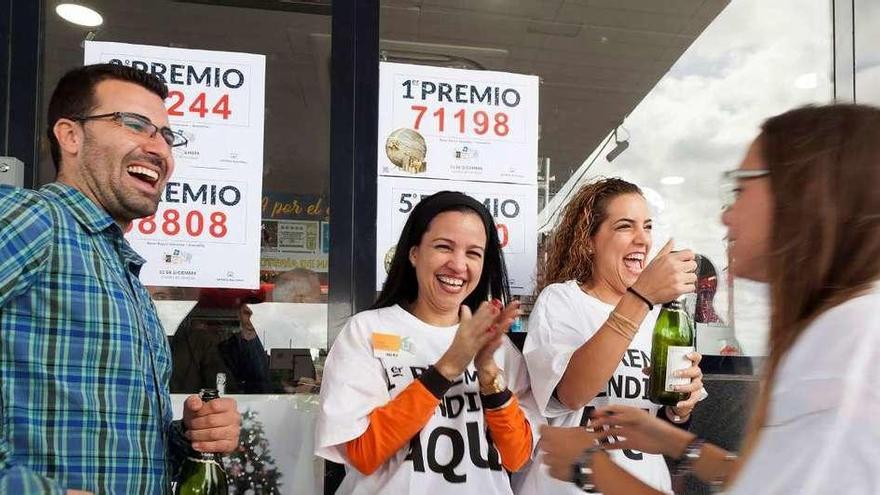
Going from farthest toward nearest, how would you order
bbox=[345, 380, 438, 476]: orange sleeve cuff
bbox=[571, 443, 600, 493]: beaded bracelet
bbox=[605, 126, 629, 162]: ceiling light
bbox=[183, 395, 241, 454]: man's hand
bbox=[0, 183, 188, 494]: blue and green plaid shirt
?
bbox=[605, 126, 629, 162]: ceiling light, bbox=[345, 380, 438, 476]: orange sleeve cuff, bbox=[183, 395, 241, 454]: man's hand, bbox=[571, 443, 600, 493]: beaded bracelet, bbox=[0, 183, 188, 494]: blue and green plaid shirt

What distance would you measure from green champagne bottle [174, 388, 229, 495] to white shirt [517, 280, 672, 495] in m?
0.97

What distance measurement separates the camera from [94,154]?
1636mm

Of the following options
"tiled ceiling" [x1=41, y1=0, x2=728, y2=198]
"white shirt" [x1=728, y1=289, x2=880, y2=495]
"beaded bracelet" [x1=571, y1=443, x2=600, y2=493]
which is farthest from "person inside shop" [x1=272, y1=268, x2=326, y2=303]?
"white shirt" [x1=728, y1=289, x2=880, y2=495]

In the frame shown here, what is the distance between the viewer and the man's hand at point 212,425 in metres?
1.58

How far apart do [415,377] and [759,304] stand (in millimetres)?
1197

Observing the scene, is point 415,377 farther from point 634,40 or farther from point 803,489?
point 634,40

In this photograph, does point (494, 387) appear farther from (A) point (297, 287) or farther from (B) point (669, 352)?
(A) point (297, 287)

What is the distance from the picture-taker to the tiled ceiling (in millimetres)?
2803

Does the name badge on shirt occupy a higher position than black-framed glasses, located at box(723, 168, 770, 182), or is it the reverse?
black-framed glasses, located at box(723, 168, 770, 182)

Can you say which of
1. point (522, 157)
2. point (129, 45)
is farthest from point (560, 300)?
point (129, 45)

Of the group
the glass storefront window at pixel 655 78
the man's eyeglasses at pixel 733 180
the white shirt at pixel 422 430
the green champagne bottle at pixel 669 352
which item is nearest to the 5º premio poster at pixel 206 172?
the glass storefront window at pixel 655 78

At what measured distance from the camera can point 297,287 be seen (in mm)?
2789

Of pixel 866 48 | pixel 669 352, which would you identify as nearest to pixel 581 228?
pixel 669 352

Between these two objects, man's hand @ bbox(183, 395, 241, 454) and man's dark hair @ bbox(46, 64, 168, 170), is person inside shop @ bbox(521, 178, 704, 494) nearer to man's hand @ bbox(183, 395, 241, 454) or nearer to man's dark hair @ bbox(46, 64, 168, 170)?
man's hand @ bbox(183, 395, 241, 454)
